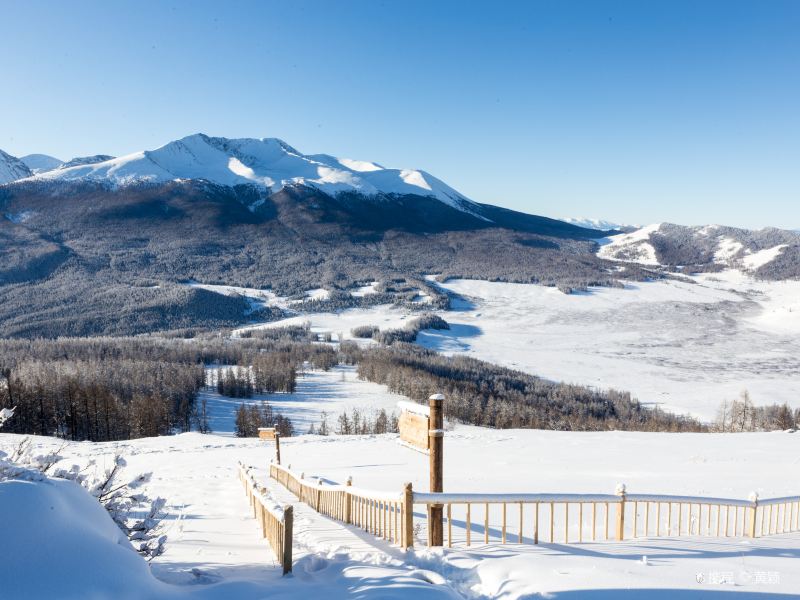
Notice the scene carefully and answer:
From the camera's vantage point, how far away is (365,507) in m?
8.23

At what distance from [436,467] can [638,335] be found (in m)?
130

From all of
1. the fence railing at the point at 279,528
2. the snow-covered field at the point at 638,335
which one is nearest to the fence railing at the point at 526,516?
the fence railing at the point at 279,528

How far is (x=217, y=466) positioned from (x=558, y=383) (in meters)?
67.8

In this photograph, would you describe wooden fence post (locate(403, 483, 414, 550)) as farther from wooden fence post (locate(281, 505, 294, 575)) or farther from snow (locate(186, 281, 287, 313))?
snow (locate(186, 281, 287, 313))

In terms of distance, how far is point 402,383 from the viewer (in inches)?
2685

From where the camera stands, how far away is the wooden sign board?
689 cm

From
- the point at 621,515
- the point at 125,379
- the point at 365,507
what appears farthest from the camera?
the point at 125,379

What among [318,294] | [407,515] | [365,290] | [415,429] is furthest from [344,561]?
[365,290]

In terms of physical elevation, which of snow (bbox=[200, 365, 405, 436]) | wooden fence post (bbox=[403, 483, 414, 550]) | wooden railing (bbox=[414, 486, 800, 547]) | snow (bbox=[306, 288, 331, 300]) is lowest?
snow (bbox=[200, 365, 405, 436])

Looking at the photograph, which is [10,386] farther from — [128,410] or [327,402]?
[327,402]

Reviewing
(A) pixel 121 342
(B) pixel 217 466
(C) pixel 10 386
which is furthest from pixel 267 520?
(A) pixel 121 342

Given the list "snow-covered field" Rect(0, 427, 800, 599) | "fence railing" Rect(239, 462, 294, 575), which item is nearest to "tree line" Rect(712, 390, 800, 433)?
"snow-covered field" Rect(0, 427, 800, 599)

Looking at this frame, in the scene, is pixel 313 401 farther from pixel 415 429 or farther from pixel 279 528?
pixel 279 528

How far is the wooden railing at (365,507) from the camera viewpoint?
21.2 feet
